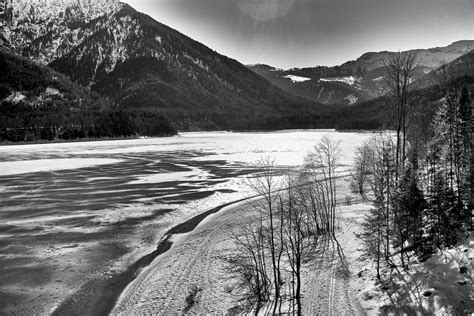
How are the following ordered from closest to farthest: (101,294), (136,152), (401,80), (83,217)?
(101,294), (83,217), (401,80), (136,152)

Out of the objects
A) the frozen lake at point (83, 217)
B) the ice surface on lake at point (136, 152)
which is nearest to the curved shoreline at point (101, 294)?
the frozen lake at point (83, 217)

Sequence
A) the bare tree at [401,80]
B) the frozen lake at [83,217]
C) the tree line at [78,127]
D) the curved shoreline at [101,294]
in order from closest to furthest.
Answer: the curved shoreline at [101,294] → the frozen lake at [83,217] → the bare tree at [401,80] → the tree line at [78,127]

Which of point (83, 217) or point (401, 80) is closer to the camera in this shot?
point (83, 217)

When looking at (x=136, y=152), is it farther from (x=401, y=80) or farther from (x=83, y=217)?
(x=401, y=80)

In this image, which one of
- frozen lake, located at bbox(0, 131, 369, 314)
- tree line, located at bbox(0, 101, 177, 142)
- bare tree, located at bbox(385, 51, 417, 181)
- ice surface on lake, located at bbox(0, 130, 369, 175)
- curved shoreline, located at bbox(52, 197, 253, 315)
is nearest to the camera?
curved shoreline, located at bbox(52, 197, 253, 315)

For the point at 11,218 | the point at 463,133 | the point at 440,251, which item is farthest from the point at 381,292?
the point at 11,218

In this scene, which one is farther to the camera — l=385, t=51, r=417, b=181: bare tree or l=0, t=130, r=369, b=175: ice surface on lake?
l=0, t=130, r=369, b=175: ice surface on lake

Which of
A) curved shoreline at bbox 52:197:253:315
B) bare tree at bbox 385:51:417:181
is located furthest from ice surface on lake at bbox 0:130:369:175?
curved shoreline at bbox 52:197:253:315

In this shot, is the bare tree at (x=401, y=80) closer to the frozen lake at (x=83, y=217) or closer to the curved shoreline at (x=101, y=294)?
the frozen lake at (x=83, y=217)

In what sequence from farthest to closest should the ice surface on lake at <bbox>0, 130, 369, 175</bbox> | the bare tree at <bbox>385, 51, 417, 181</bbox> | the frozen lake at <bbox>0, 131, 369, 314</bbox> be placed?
the ice surface on lake at <bbox>0, 130, 369, 175</bbox> → the bare tree at <bbox>385, 51, 417, 181</bbox> → the frozen lake at <bbox>0, 131, 369, 314</bbox>

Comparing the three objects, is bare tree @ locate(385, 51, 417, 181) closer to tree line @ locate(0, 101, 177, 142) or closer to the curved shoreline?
the curved shoreline

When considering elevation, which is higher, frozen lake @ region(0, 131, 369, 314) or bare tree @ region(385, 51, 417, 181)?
bare tree @ region(385, 51, 417, 181)

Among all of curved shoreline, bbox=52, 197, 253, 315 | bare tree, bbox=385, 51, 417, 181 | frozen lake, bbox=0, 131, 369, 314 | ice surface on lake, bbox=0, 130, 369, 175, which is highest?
bare tree, bbox=385, 51, 417, 181

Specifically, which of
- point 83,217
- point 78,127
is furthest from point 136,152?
point 78,127
